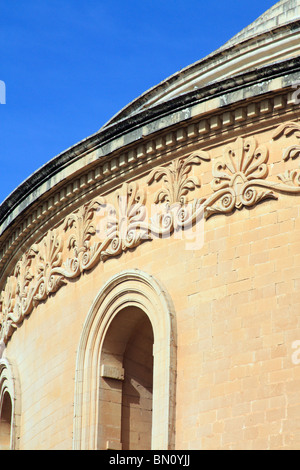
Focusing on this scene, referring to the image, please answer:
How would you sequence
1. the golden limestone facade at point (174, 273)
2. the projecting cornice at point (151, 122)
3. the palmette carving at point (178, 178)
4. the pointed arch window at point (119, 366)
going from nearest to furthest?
1. the golden limestone facade at point (174, 273)
2. the projecting cornice at point (151, 122)
3. the palmette carving at point (178, 178)
4. the pointed arch window at point (119, 366)

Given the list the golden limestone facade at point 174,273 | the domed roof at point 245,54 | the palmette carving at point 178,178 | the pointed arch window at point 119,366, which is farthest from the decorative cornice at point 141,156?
the pointed arch window at point 119,366

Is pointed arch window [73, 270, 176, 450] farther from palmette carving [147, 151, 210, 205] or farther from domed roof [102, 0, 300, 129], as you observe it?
domed roof [102, 0, 300, 129]

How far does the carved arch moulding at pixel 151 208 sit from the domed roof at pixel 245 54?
151 cm

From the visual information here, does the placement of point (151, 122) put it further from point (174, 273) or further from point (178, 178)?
point (174, 273)

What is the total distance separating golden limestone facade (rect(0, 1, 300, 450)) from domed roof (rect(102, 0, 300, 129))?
0.03 metres

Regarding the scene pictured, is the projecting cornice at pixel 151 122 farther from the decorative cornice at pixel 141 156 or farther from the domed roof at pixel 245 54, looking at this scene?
the domed roof at pixel 245 54

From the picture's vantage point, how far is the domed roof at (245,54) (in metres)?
18.2

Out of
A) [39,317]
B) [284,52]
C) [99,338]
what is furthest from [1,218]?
[284,52]

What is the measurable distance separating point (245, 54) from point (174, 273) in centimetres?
433

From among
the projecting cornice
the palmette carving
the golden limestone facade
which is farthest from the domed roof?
the palmette carving
